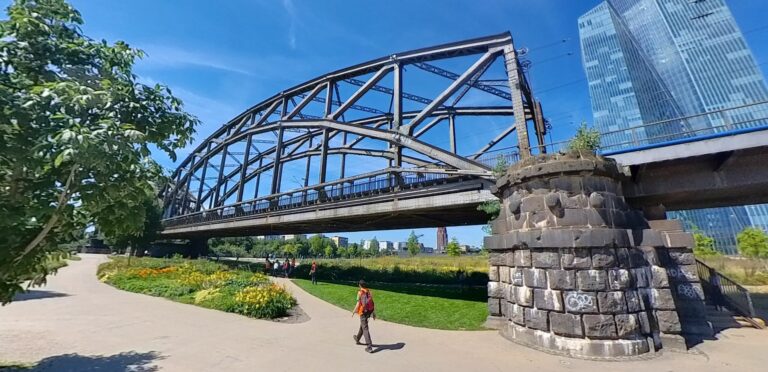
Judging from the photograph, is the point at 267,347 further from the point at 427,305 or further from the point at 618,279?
the point at 618,279

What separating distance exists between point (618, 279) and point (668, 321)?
1835 millimetres

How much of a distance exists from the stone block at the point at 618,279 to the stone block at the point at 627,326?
0.66 m

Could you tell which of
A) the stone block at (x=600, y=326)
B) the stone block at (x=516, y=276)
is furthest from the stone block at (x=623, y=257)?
the stone block at (x=516, y=276)

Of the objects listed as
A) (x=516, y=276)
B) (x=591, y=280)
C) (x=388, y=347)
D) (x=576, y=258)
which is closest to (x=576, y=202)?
(x=576, y=258)

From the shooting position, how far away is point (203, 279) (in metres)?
18.4

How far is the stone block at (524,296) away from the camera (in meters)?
8.74

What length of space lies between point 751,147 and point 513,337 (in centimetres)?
827

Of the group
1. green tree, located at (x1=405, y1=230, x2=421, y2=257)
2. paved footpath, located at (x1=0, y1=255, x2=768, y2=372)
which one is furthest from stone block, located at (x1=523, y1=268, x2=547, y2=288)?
green tree, located at (x1=405, y1=230, x2=421, y2=257)

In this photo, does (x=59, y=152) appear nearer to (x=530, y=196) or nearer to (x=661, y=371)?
(x=530, y=196)

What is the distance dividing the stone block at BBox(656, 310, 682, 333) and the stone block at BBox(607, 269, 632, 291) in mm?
1385

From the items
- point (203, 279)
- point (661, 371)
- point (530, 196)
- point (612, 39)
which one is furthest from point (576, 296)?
point (612, 39)

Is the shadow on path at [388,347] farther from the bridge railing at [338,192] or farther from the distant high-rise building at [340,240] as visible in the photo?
the distant high-rise building at [340,240]

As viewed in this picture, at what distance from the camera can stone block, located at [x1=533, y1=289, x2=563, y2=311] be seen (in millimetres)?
8172

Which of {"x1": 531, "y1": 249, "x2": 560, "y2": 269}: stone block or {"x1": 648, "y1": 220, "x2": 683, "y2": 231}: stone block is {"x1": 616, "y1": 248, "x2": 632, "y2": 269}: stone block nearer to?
{"x1": 531, "y1": 249, "x2": 560, "y2": 269}: stone block
